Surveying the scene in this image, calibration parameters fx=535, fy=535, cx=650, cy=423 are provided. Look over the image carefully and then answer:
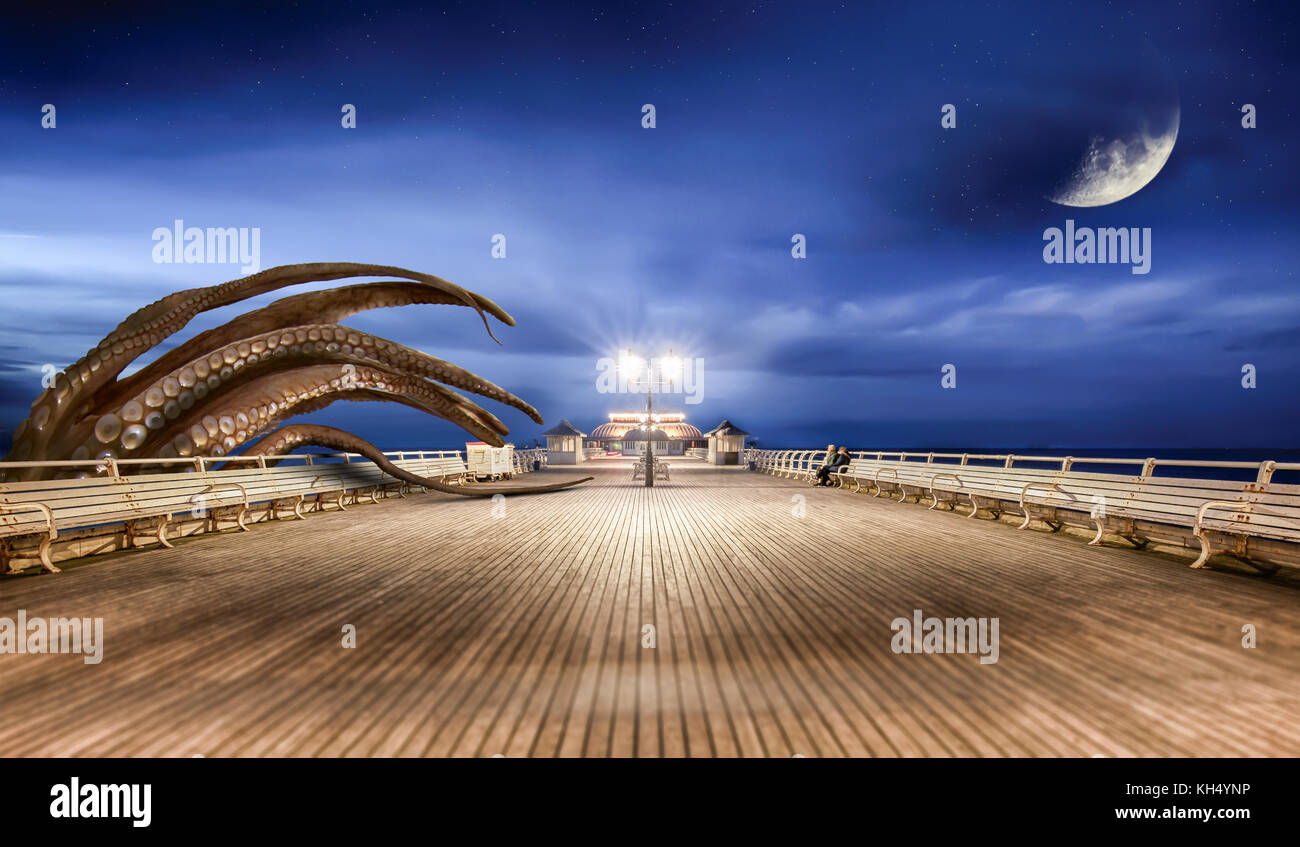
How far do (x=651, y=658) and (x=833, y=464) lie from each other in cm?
1597

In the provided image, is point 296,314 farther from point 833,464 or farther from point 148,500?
point 833,464

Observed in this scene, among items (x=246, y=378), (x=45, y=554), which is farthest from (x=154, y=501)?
(x=246, y=378)

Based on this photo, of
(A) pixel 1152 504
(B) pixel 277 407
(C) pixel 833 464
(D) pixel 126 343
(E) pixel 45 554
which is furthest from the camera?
(C) pixel 833 464

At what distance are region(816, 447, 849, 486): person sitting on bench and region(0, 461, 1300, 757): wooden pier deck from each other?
35.9ft

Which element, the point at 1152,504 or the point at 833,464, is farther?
the point at 833,464

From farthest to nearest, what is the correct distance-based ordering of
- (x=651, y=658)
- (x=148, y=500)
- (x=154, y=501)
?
(x=154, y=501)
(x=148, y=500)
(x=651, y=658)

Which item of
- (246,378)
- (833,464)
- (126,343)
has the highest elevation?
(126,343)

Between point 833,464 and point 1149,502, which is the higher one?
point 1149,502

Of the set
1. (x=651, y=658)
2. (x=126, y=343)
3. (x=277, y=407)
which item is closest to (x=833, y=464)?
(x=651, y=658)

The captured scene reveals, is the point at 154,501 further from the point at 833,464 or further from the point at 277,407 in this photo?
the point at 833,464

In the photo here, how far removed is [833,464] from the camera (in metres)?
18.4

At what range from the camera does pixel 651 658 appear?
3.77 meters
